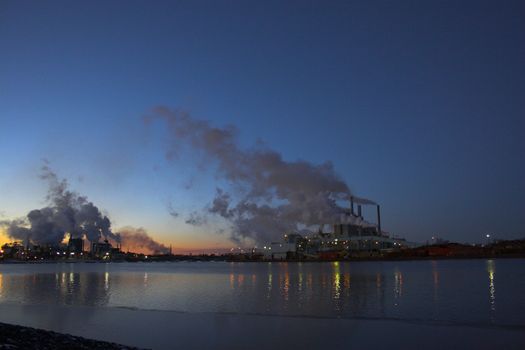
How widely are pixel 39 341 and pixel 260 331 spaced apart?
10.3 meters

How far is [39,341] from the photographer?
51.1ft

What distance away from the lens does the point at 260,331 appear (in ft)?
73.7

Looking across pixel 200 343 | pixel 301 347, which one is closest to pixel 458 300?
pixel 301 347

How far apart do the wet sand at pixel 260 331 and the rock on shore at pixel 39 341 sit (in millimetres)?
2831

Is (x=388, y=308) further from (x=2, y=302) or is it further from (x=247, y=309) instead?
(x=2, y=302)

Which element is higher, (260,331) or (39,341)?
(39,341)

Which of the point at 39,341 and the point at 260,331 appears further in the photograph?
the point at 260,331

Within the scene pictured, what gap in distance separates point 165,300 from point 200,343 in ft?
67.1

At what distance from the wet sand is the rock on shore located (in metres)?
2.83

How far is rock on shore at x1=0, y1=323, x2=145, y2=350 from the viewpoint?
47.0ft

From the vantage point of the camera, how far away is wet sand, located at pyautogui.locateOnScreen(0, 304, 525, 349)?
761 inches

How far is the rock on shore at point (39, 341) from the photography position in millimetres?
14319

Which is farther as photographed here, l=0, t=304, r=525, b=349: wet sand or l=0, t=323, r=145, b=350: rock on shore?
l=0, t=304, r=525, b=349: wet sand

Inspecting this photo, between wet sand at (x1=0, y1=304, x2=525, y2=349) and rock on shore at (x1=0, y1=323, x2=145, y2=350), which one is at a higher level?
rock on shore at (x1=0, y1=323, x2=145, y2=350)
